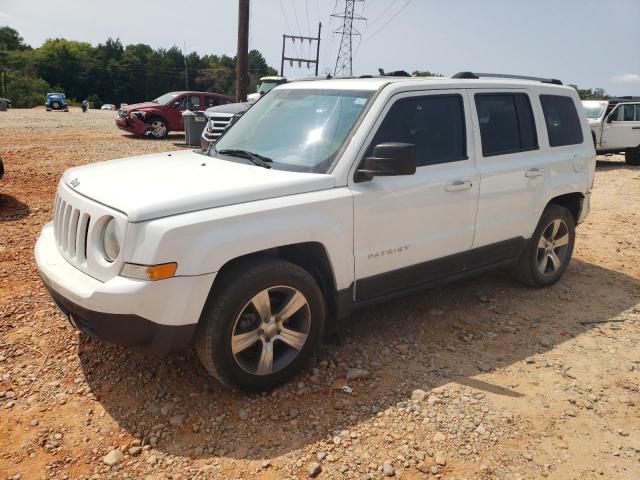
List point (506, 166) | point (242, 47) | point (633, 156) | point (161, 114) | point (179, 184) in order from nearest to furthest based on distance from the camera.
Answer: point (179, 184) < point (506, 166) < point (633, 156) < point (161, 114) < point (242, 47)

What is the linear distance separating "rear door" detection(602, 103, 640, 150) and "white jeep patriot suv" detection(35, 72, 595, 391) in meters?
11.0

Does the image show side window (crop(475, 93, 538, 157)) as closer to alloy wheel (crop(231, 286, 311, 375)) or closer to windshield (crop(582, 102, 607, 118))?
alloy wheel (crop(231, 286, 311, 375))

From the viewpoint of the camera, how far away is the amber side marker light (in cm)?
271

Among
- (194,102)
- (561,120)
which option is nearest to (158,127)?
(194,102)

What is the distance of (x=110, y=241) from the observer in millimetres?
2889

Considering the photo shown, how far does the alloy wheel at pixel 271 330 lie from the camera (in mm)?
3109

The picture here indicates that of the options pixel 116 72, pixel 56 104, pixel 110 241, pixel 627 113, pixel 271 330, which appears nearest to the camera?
pixel 110 241

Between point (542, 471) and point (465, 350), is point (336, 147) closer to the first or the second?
point (465, 350)

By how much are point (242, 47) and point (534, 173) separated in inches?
609

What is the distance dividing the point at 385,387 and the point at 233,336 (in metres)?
1.09

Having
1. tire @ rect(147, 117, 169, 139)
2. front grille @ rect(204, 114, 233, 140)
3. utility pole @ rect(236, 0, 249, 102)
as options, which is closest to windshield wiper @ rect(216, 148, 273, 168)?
front grille @ rect(204, 114, 233, 140)

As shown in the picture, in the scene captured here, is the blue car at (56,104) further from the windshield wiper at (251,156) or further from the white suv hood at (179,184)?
the white suv hood at (179,184)

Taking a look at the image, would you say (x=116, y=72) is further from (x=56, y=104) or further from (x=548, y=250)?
(x=548, y=250)

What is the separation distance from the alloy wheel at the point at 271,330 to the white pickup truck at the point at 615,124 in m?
13.4
